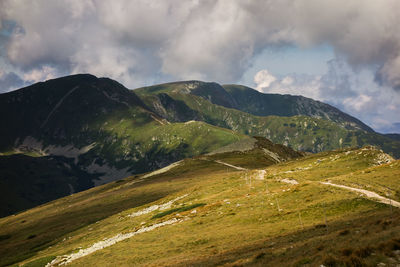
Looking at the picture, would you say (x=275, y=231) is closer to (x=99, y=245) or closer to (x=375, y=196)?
(x=375, y=196)

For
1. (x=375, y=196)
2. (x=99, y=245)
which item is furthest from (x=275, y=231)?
(x=99, y=245)

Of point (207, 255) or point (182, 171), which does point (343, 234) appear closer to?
point (207, 255)

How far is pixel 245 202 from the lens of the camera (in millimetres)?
53844

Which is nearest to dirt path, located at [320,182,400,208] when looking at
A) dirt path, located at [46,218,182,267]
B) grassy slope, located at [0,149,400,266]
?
grassy slope, located at [0,149,400,266]

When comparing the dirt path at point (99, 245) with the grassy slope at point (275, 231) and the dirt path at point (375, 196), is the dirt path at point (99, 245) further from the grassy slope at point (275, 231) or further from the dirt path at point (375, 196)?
the dirt path at point (375, 196)

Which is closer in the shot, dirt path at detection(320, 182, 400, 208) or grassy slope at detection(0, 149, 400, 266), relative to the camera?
grassy slope at detection(0, 149, 400, 266)

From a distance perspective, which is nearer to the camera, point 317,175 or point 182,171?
point 317,175

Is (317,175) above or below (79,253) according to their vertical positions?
above

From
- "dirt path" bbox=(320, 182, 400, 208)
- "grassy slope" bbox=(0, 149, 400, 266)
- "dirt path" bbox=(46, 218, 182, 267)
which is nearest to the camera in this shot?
"grassy slope" bbox=(0, 149, 400, 266)

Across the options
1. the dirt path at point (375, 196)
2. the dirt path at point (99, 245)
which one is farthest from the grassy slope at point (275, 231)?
the dirt path at point (99, 245)

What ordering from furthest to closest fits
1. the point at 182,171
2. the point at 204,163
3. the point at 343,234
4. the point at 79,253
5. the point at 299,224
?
the point at 204,163 → the point at 182,171 → the point at 79,253 → the point at 299,224 → the point at 343,234

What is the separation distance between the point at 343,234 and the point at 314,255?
24.3 feet

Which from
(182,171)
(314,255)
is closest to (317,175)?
(314,255)

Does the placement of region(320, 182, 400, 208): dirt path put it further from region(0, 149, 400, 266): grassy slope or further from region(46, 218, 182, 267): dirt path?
region(46, 218, 182, 267): dirt path
